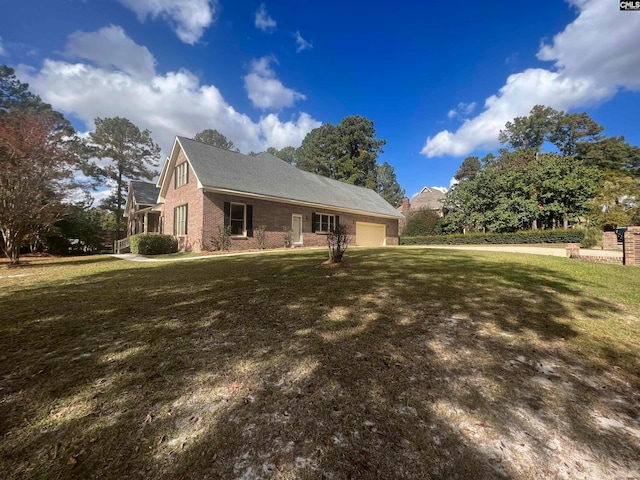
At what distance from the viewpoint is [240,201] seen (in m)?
14.7

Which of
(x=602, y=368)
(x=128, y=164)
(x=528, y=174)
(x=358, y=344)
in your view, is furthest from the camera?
(x=128, y=164)

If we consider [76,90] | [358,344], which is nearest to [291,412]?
[358,344]

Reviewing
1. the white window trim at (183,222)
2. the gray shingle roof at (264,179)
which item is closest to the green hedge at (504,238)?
the gray shingle roof at (264,179)

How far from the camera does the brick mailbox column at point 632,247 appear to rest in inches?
300

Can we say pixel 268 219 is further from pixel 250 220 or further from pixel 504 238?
pixel 504 238

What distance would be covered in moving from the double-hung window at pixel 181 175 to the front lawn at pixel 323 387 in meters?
12.5

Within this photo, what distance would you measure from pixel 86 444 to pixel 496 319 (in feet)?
13.3

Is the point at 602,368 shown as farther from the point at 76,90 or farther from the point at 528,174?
the point at 76,90

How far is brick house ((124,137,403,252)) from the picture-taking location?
1394 cm

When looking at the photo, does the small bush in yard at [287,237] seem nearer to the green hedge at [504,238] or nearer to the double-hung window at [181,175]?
the double-hung window at [181,175]

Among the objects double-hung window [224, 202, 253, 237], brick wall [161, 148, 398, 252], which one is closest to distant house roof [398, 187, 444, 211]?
brick wall [161, 148, 398, 252]

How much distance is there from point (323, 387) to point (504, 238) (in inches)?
968

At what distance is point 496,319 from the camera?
3.45 m

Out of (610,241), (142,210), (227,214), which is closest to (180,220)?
(227,214)
